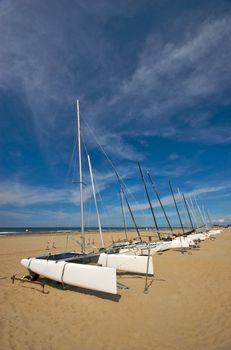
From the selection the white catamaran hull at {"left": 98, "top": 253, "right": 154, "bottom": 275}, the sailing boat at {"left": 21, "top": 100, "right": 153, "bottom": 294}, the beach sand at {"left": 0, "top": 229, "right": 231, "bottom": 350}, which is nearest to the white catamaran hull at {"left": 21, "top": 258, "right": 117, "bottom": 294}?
the sailing boat at {"left": 21, "top": 100, "right": 153, "bottom": 294}

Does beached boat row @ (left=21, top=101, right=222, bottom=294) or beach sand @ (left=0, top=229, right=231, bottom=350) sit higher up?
beached boat row @ (left=21, top=101, right=222, bottom=294)

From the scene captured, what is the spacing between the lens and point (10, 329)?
19.4 feet

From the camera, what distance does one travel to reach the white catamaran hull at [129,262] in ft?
35.9

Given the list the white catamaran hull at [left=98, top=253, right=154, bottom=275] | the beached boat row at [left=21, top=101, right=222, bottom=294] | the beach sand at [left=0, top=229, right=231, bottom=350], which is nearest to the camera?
the beach sand at [left=0, top=229, right=231, bottom=350]

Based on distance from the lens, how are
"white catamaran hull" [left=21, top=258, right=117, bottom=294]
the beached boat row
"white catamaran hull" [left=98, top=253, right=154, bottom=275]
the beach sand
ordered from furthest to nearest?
"white catamaran hull" [left=98, top=253, right=154, bottom=275] < the beached boat row < "white catamaran hull" [left=21, top=258, right=117, bottom=294] < the beach sand

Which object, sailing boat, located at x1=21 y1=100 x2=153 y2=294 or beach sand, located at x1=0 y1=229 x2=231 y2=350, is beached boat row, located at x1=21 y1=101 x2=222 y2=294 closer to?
sailing boat, located at x1=21 y1=100 x2=153 y2=294

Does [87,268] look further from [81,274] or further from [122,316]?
[122,316]

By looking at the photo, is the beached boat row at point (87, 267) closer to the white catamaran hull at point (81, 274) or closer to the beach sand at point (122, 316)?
the white catamaran hull at point (81, 274)

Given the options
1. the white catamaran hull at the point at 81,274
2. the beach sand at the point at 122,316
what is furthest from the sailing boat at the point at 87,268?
the beach sand at the point at 122,316

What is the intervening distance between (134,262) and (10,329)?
246 inches

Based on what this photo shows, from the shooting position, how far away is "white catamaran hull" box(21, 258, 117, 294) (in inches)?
306

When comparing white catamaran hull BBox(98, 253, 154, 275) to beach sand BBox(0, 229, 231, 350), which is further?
white catamaran hull BBox(98, 253, 154, 275)

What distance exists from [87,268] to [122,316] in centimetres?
201

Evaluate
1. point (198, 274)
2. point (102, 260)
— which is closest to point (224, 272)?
point (198, 274)
